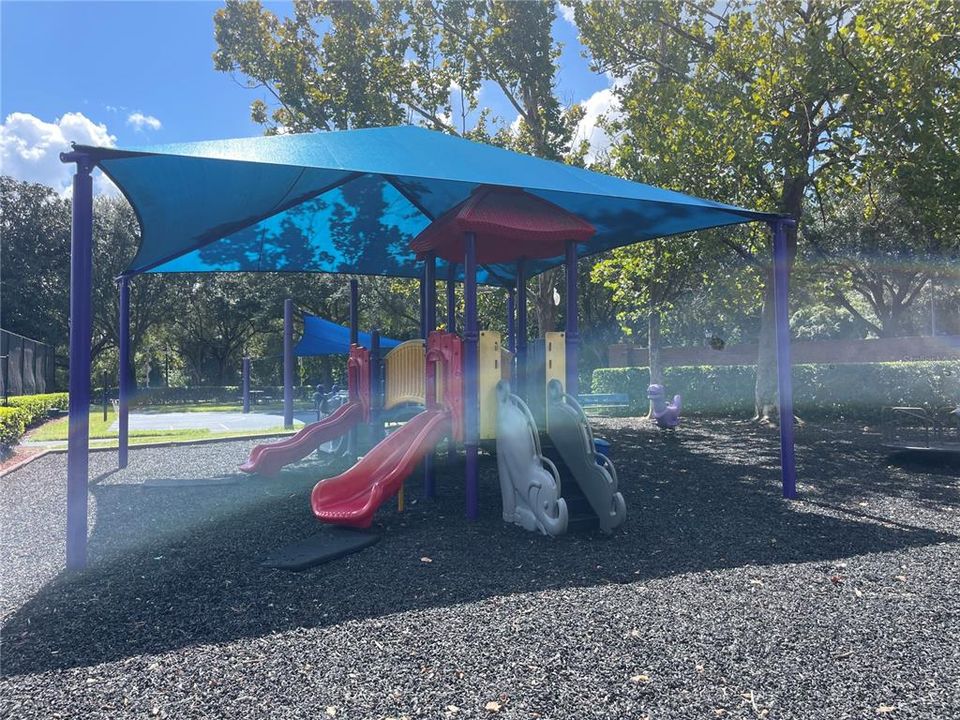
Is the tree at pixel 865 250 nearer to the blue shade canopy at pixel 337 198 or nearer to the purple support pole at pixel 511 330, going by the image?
the purple support pole at pixel 511 330

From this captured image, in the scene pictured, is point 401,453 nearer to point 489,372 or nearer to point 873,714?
point 489,372

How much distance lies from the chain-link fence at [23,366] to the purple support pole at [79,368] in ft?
48.6

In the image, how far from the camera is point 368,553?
16.6 ft

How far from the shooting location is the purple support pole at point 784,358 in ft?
21.9

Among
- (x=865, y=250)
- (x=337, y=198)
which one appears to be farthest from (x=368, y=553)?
(x=865, y=250)

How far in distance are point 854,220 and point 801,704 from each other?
25201mm

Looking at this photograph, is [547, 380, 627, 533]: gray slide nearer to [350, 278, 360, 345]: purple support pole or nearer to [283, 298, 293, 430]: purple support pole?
[350, 278, 360, 345]: purple support pole

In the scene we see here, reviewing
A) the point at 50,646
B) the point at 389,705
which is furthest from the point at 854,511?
the point at 50,646

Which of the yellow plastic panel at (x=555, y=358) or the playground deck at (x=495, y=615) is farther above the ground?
the yellow plastic panel at (x=555, y=358)

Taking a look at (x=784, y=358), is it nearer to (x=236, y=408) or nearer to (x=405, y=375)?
(x=405, y=375)

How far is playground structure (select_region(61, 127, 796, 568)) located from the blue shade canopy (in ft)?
0.09

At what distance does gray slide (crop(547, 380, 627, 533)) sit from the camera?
560cm

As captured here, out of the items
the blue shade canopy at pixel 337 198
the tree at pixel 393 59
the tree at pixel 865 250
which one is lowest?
the blue shade canopy at pixel 337 198

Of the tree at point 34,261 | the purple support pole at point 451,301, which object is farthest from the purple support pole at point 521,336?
the tree at point 34,261
